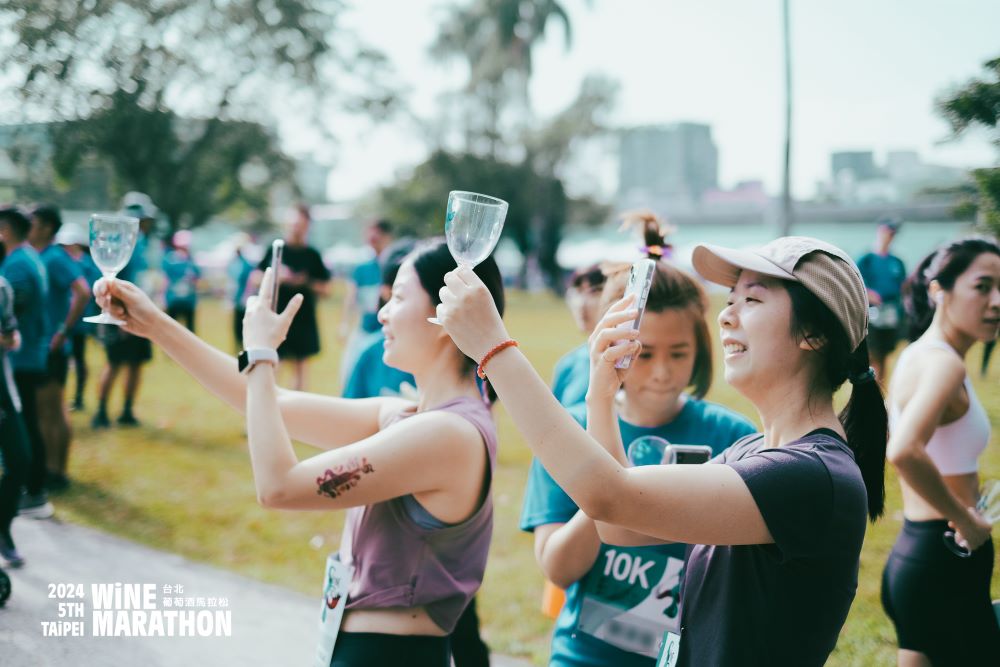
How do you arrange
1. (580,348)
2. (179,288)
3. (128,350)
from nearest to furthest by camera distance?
(580,348)
(128,350)
(179,288)

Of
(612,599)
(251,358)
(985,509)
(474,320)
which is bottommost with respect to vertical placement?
(612,599)

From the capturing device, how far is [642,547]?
2.32 m

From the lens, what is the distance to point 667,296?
2.52 metres

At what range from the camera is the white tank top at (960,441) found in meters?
2.82

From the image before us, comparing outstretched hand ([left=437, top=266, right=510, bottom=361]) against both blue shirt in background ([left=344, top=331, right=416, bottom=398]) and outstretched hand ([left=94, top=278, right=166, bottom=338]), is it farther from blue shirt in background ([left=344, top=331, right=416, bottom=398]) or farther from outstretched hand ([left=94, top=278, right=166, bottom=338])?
blue shirt in background ([left=344, top=331, right=416, bottom=398])

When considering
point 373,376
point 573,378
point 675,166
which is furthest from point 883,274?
point 675,166

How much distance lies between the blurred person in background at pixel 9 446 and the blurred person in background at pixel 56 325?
5.00ft

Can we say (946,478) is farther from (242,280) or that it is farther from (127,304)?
(242,280)

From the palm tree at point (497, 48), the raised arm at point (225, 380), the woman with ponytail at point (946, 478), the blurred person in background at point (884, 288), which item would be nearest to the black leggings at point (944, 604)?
the woman with ponytail at point (946, 478)

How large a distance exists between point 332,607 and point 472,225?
1.12 metres

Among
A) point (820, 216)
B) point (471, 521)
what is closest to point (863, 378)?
point (471, 521)

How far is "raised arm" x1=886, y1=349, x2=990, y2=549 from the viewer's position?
2566 mm

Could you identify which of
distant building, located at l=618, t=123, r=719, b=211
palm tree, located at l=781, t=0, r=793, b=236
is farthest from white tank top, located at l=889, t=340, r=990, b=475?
distant building, located at l=618, t=123, r=719, b=211

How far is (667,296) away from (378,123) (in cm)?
2782
